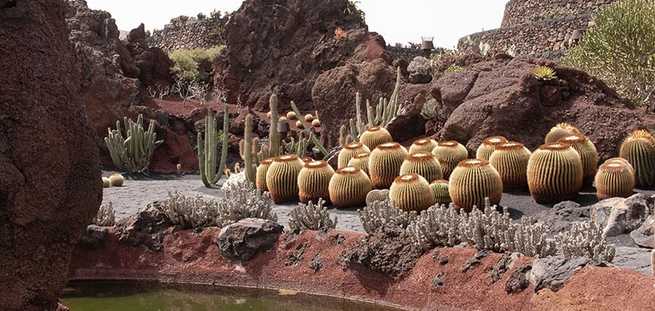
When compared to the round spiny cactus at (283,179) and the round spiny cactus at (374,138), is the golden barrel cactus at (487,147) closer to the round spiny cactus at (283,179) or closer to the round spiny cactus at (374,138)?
the round spiny cactus at (374,138)

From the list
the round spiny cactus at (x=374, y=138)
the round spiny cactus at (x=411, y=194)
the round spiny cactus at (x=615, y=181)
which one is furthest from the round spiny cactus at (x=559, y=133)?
the round spiny cactus at (x=374, y=138)

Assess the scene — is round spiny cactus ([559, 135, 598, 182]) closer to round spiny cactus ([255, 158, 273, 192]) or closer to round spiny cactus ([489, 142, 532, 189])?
round spiny cactus ([489, 142, 532, 189])

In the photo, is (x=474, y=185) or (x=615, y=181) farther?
(x=615, y=181)

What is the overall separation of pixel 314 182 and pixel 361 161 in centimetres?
86

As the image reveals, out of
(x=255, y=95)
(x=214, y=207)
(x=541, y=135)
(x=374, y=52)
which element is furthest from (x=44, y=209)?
(x=255, y=95)

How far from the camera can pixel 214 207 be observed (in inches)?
317

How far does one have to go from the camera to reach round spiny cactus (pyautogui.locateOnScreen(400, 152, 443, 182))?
9.00 m

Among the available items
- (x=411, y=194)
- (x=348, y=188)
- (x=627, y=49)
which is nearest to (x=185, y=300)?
(x=411, y=194)

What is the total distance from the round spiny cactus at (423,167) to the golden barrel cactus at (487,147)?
1.86 feet

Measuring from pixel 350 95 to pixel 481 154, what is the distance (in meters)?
5.42

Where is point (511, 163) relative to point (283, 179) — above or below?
above

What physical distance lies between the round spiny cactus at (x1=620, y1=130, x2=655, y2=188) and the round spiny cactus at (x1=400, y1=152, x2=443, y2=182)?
2048 millimetres

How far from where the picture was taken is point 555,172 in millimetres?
8328

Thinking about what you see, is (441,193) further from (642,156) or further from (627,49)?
(627,49)
